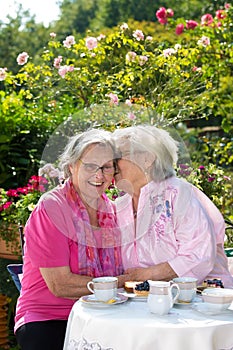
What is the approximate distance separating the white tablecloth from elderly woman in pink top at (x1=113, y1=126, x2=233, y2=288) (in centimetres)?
41

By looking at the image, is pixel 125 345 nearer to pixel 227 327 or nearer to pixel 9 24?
pixel 227 327

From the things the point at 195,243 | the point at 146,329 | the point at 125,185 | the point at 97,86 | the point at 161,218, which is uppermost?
the point at 97,86

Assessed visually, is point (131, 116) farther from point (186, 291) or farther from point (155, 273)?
point (186, 291)

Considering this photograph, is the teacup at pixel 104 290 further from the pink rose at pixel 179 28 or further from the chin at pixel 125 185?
the pink rose at pixel 179 28

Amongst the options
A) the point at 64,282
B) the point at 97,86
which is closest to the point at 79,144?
the point at 64,282

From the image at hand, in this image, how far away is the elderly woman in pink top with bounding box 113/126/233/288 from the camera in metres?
2.73

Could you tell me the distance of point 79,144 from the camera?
9.28 feet

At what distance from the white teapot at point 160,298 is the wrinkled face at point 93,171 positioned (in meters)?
0.68

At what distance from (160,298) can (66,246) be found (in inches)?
24.5

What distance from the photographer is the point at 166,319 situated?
2211 mm

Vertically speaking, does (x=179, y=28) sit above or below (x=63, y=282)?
above

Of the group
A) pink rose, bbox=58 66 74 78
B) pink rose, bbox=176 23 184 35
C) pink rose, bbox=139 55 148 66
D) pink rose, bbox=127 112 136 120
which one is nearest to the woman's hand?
pink rose, bbox=127 112 136 120

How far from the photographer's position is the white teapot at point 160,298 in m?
2.25

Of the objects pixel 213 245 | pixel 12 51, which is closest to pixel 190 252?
pixel 213 245
